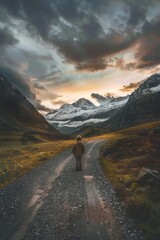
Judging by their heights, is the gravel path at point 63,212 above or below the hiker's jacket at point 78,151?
below

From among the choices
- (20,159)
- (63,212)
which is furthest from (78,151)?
(20,159)

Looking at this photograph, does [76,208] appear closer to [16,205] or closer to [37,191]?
[16,205]

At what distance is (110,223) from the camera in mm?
15570

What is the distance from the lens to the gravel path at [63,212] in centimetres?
1402

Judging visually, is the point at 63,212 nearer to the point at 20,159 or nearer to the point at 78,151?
the point at 78,151

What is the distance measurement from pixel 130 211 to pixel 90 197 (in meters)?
4.08

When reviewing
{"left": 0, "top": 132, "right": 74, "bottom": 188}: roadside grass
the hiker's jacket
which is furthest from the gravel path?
the hiker's jacket

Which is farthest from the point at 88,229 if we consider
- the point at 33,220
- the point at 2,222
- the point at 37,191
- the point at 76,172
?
the point at 76,172

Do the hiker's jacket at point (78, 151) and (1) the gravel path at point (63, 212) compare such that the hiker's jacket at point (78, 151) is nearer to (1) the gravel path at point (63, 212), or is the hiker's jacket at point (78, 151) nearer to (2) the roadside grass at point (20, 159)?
(2) the roadside grass at point (20, 159)

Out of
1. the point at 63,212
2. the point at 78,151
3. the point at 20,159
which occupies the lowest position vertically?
the point at 63,212

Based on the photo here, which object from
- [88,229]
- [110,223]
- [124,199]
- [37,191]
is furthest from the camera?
[37,191]

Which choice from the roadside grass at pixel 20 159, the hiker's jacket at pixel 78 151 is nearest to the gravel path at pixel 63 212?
the roadside grass at pixel 20 159

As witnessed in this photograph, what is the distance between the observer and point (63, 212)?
17.4 m

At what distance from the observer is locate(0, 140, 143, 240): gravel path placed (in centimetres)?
1402
